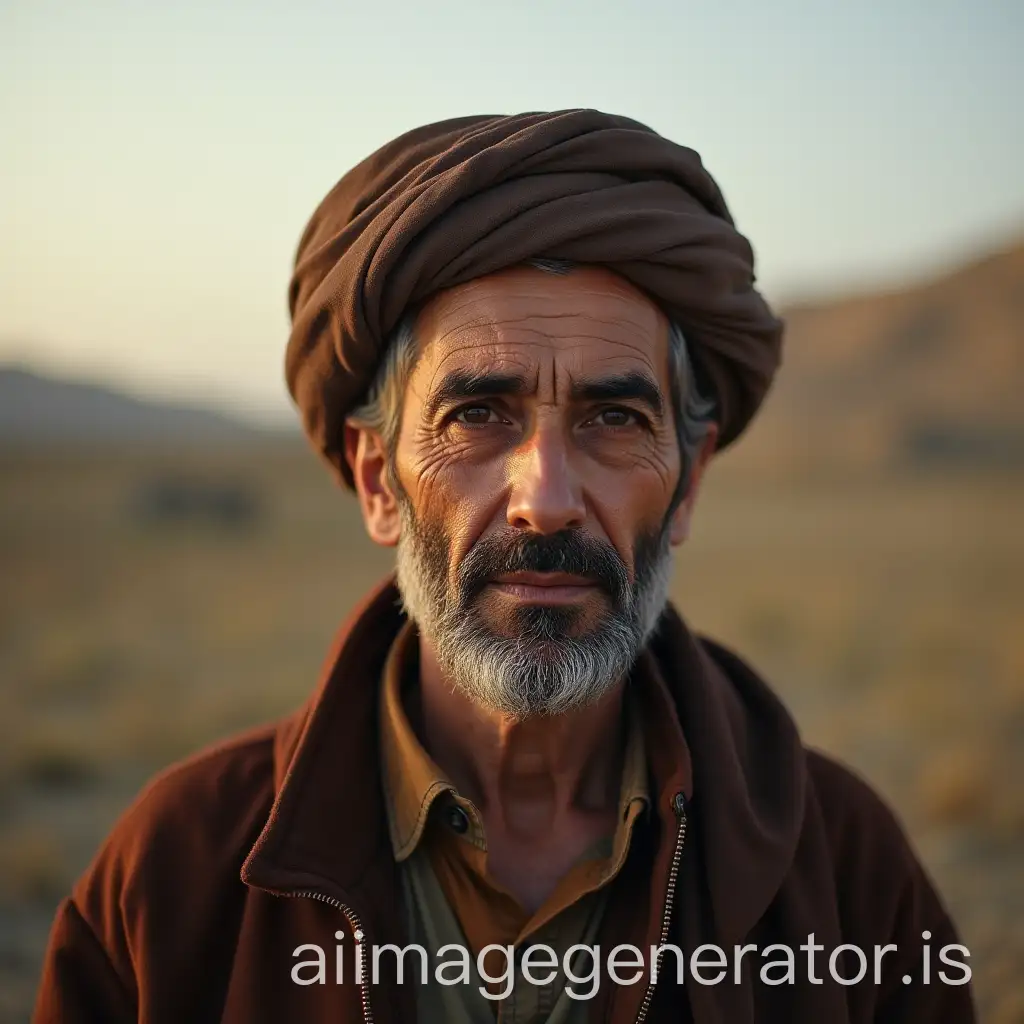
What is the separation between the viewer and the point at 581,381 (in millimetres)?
2361

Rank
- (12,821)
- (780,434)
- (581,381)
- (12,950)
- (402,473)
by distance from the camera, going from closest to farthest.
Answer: (581,381) → (402,473) → (12,950) → (12,821) → (780,434)

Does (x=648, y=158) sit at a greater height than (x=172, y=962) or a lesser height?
greater

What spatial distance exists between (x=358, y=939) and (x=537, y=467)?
105 centimetres

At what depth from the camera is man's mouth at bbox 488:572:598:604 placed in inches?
91.6

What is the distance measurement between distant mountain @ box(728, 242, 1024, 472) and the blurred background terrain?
0.48 meters

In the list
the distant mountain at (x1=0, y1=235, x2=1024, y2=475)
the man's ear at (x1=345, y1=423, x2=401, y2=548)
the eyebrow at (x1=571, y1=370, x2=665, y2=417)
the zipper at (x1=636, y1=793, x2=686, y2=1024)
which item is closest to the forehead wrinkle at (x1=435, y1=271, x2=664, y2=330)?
the eyebrow at (x1=571, y1=370, x2=665, y2=417)

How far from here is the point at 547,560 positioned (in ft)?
7.52

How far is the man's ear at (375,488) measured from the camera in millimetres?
2693

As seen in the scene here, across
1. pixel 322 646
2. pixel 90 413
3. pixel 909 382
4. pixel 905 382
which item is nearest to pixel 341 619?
pixel 322 646

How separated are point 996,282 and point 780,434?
20.5 metres

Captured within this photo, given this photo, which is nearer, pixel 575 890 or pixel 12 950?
pixel 575 890

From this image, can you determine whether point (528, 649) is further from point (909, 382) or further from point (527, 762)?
point (909, 382)

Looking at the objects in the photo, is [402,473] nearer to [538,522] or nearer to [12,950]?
[538,522]

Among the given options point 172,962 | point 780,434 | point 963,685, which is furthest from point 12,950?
point 780,434
